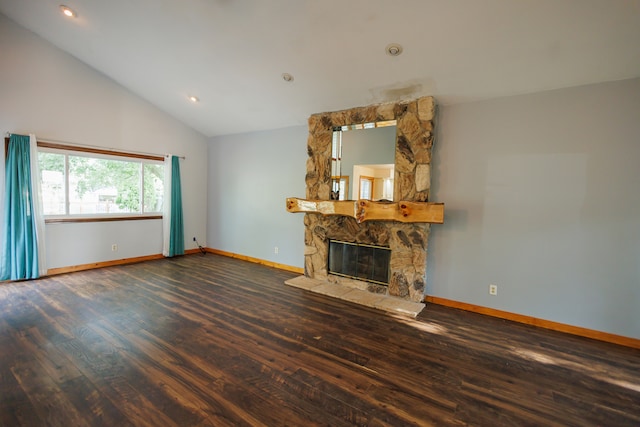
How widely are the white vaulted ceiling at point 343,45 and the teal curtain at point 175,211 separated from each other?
1.75 metres

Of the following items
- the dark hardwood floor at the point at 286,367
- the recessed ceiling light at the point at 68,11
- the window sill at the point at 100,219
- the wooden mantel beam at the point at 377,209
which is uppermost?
the recessed ceiling light at the point at 68,11

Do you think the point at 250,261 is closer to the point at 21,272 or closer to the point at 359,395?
the point at 21,272

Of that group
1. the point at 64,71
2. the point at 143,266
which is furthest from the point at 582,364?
the point at 64,71

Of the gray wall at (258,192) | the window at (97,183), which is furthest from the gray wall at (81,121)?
the gray wall at (258,192)

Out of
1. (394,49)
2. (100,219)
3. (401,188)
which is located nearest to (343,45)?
(394,49)

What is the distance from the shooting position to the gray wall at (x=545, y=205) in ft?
9.17

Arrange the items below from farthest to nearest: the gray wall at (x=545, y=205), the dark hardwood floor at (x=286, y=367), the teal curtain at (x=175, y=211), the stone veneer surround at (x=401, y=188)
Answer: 1. the teal curtain at (x=175, y=211)
2. the stone veneer surround at (x=401, y=188)
3. the gray wall at (x=545, y=205)
4. the dark hardwood floor at (x=286, y=367)

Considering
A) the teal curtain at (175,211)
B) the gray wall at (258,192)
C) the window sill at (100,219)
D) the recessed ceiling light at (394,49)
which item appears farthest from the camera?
the teal curtain at (175,211)

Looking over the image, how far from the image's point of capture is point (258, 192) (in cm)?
560

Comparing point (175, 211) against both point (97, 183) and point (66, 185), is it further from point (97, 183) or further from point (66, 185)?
point (66, 185)

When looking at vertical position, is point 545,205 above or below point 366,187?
below

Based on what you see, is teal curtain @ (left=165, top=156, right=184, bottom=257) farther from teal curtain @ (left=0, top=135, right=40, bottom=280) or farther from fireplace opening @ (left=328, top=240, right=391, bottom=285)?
fireplace opening @ (left=328, top=240, right=391, bottom=285)

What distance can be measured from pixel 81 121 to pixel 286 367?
514cm

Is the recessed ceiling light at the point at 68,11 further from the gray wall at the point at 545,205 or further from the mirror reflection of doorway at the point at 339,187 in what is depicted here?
the gray wall at the point at 545,205
